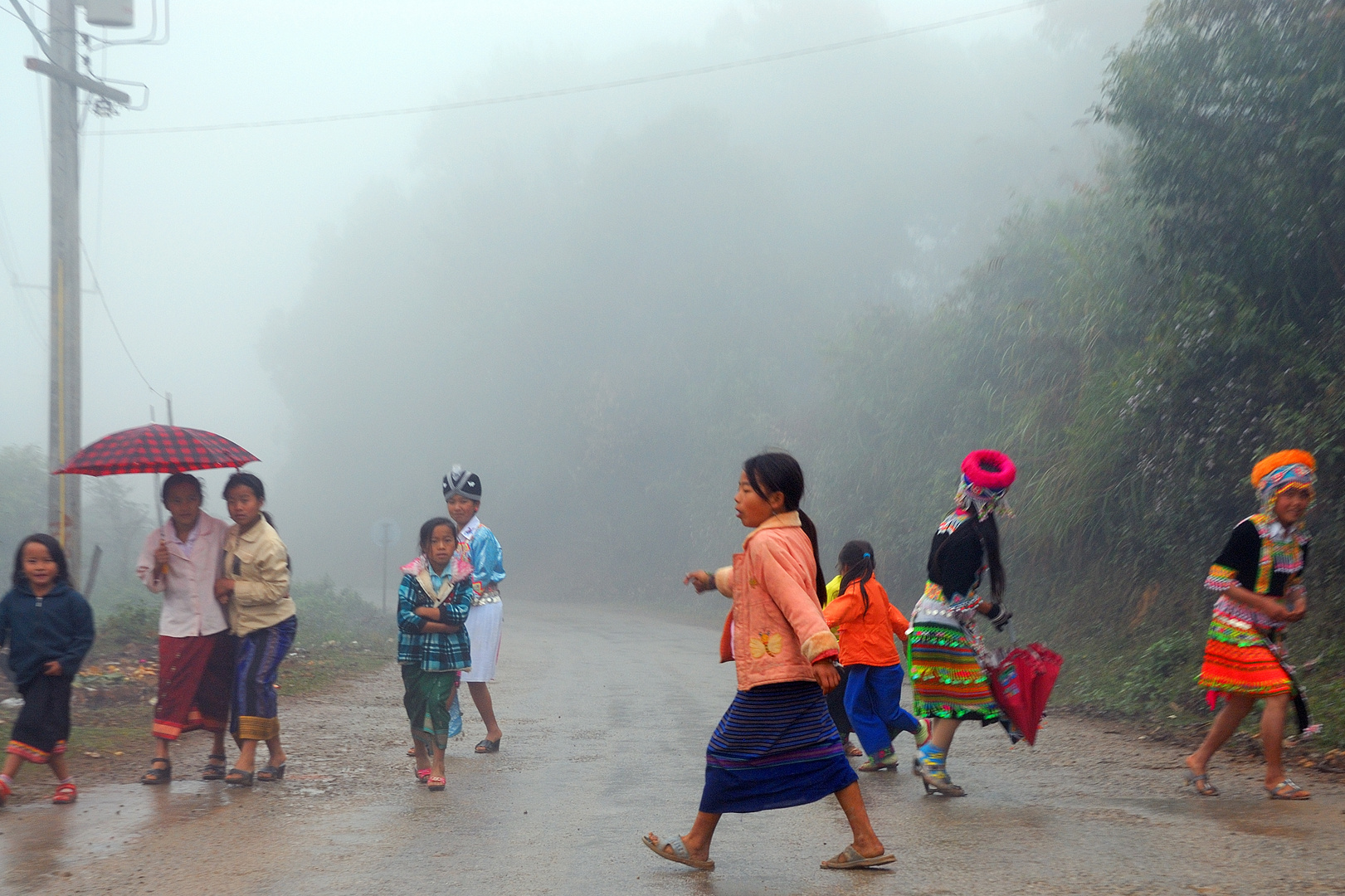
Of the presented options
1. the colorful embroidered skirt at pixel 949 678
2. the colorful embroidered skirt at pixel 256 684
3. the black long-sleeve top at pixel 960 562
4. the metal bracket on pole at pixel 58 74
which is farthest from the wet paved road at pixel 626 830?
the metal bracket on pole at pixel 58 74

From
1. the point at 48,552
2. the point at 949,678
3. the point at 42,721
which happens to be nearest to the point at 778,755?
the point at 949,678

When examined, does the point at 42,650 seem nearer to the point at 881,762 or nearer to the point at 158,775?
the point at 158,775

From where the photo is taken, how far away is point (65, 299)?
40.3ft

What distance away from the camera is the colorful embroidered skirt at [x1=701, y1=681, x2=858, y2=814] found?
4.69m

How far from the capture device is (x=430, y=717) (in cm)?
698

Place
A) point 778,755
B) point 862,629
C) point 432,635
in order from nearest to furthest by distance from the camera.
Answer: point 778,755 < point 432,635 < point 862,629

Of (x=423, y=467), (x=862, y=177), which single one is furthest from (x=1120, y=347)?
(x=423, y=467)

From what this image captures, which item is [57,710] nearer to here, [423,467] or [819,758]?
[819,758]

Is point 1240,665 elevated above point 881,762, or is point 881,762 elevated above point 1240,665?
point 1240,665

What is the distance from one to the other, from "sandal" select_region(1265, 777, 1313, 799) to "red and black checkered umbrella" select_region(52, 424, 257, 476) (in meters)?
6.17

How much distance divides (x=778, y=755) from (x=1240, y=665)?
3.10 meters

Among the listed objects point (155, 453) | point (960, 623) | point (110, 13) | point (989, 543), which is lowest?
point (960, 623)

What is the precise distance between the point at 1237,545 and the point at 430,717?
16.1 feet

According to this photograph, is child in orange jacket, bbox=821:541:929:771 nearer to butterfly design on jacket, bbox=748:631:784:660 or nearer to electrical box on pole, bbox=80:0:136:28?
butterfly design on jacket, bbox=748:631:784:660
